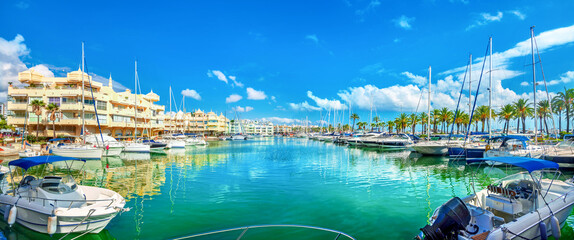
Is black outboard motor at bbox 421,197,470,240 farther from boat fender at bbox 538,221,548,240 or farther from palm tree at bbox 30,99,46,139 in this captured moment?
palm tree at bbox 30,99,46,139

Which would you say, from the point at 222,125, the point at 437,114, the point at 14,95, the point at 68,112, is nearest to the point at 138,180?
the point at 68,112

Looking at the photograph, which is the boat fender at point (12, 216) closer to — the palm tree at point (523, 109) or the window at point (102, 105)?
the window at point (102, 105)

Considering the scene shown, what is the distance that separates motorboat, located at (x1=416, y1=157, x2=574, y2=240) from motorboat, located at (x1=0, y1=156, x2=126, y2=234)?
11.2m

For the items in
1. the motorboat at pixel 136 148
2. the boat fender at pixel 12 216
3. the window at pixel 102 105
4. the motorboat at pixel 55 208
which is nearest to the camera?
the motorboat at pixel 55 208

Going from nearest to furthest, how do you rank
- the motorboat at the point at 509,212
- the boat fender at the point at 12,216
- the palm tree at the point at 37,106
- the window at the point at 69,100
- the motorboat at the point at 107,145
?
the motorboat at the point at 509,212
the boat fender at the point at 12,216
the motorboat at the point at 107,145
the palm tree at the point at 37,106
the window at the point at 69,100

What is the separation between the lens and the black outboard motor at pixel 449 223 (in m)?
7.38

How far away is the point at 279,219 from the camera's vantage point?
12.1 meters

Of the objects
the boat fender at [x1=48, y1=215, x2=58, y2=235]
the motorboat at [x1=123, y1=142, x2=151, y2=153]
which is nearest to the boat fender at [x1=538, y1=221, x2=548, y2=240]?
the boat fender at [x1=48, y1=215, x2=58, y2=235]

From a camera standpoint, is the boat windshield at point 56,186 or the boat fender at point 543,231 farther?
the boat windshield at point 56,186

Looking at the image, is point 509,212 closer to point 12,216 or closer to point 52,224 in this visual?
point 52,224

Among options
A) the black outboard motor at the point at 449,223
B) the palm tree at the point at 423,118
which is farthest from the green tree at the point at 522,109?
the black outboard motor at the point at 449,223

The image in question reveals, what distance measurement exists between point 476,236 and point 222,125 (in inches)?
5610

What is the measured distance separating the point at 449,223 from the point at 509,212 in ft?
12.4

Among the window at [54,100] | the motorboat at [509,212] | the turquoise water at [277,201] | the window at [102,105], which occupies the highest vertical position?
the window at [54,100]
